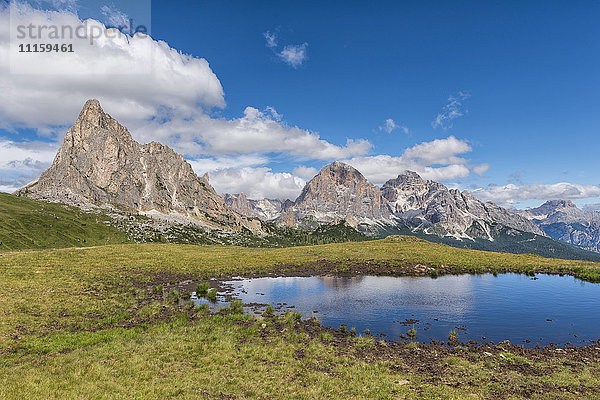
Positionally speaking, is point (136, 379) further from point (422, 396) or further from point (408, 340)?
point (408, 340)

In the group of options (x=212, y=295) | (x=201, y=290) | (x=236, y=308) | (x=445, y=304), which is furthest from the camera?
(x=201, y=290)

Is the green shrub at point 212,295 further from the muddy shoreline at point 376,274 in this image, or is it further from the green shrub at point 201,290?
the muddy shoreline at point 376,274

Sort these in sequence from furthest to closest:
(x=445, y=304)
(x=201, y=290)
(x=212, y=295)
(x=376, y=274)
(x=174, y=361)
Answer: (x=376, y=274) < (x=201, y=290) < (x=212, y=295) < (x=445, y=304) < (x=174, y=361)

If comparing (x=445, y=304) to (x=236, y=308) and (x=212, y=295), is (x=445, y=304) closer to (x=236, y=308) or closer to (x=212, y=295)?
(x=236, y=308)

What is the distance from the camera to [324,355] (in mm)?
26156

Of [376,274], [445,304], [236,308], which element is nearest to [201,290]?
[236,308]

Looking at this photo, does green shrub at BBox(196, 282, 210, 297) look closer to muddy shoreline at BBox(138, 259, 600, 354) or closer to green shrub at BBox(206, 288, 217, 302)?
green shrub at BBox(206, 288, 217, 302)

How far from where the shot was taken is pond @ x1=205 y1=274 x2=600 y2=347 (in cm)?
3562

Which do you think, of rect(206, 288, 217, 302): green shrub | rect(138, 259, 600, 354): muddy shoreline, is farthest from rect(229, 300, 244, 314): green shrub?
rect(206, 288, 217, 302): green shrub

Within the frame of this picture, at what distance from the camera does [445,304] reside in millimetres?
47406

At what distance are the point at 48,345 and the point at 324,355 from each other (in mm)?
22246

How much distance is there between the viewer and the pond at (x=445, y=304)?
117 ft

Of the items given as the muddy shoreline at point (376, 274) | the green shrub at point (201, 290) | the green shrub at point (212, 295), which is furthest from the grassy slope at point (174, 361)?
the green shrub at point (201, 290)

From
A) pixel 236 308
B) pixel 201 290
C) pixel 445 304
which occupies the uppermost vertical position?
pixel 201 290
